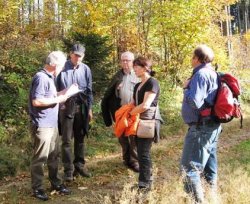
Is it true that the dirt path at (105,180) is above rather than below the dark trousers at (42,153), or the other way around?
below

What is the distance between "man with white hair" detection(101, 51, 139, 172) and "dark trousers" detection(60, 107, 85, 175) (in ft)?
2.57

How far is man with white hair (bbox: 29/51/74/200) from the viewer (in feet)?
18.5

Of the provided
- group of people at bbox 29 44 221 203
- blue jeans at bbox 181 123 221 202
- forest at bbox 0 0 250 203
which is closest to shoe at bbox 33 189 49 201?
group of people at bbox 29 44 221 203

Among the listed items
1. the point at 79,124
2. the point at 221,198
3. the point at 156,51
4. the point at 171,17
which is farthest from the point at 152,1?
the point at 221,198

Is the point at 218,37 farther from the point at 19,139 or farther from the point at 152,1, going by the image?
the point at 19,139

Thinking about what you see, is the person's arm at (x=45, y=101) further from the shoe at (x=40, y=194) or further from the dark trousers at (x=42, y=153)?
the shoe at (x=40, y=194)

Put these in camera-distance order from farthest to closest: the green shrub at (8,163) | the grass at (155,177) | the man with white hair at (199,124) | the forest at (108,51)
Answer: the forest at (108,51) → the green shrub at (8,163) → the grass at (155,177) → the man with white hair at (199,124)

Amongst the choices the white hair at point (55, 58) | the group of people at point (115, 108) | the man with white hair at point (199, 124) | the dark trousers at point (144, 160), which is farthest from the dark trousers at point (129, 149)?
the man with white hair at point (199, 124)

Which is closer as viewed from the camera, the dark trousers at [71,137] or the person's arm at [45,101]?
the person's arm at [45,101]

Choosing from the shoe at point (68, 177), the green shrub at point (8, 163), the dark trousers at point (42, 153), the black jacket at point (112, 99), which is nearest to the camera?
the dark trousers at point (42, 153)

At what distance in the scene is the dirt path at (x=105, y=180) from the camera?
595 centimetres

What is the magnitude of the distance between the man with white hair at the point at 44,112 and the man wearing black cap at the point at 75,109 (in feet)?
1.69

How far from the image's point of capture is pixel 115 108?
7270mm

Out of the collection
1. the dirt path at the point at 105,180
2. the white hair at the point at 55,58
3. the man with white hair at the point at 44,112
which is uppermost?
the white hair at the point at 55,58
